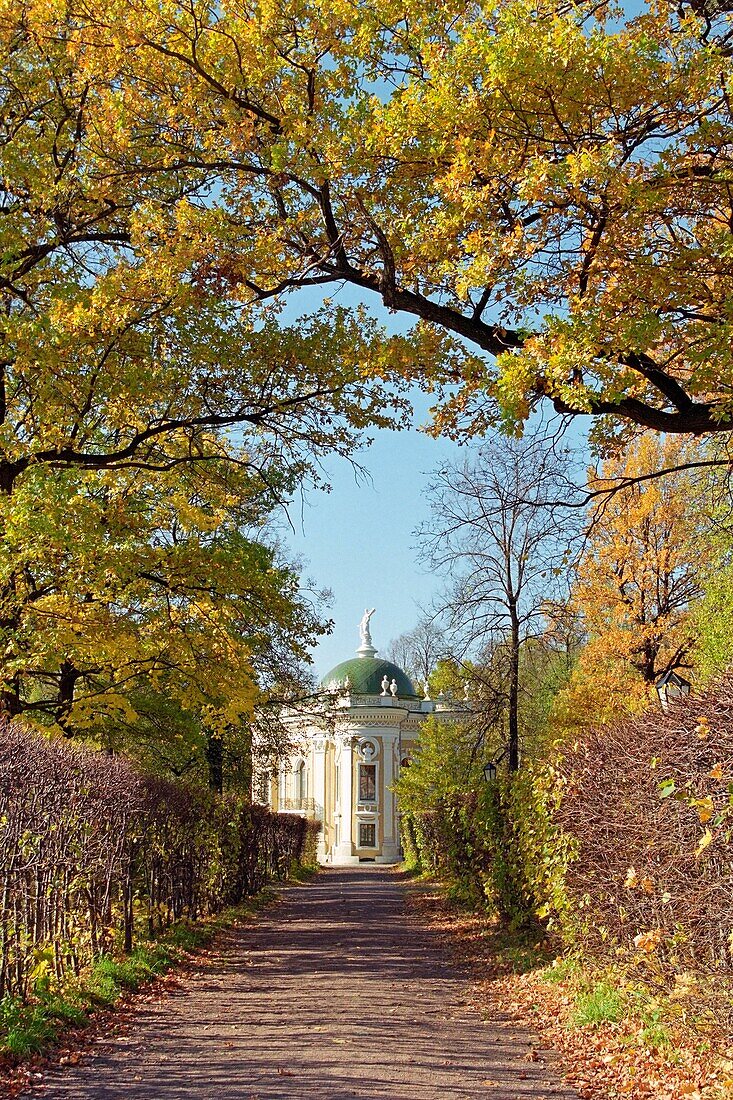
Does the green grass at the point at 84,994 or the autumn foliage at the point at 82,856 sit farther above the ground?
the autumn foliage at the point at 82,856

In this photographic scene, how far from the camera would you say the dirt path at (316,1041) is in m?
5.73

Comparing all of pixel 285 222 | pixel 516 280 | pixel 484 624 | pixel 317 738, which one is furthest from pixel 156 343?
pixel 317 738

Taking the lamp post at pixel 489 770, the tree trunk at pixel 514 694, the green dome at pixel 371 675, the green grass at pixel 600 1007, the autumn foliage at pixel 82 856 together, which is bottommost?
the green grass at pixel 600 1007

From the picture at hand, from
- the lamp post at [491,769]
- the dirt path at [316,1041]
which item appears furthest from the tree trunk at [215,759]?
Result: the dirt path at [316,1041]

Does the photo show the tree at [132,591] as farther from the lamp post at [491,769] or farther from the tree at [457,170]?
the lamp post at [491,769]

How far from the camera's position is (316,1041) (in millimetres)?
6895

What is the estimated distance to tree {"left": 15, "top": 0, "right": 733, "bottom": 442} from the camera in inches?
291

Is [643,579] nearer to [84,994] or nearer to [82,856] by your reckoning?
[82,856]

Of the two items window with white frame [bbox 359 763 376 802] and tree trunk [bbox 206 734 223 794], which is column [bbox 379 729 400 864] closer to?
→ window with white frame [bbox 359 763 376 802]

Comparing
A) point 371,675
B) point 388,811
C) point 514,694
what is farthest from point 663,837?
point 371,675

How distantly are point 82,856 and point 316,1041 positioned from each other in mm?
2665

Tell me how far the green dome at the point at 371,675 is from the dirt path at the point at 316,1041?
33.4 meters

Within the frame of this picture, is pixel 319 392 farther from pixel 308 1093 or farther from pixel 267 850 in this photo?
pixel 267 850

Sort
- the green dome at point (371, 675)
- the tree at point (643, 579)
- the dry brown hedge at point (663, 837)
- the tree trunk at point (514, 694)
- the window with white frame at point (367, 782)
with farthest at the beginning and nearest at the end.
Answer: the green dome at point (371, 675)
the window with white frame at point (367, 782)
the tree at point (643, 579)
the tree trunk at point (514, 694)
the dry brown hedge at point (663, 837)
